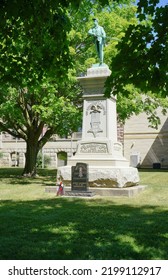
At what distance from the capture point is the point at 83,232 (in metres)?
6.75

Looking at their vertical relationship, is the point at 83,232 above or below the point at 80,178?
below

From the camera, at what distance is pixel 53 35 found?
7.11m

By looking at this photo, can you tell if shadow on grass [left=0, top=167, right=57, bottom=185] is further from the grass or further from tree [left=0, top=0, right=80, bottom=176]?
tree [left=0, top=0, right=80, bottom=176]

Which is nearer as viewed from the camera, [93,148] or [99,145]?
[99,145]

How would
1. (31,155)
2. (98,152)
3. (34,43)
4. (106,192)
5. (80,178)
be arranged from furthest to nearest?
(31,155) → (98,152) → (80,178) → (106,192) → (34,43)

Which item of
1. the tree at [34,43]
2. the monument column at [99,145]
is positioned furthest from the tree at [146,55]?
the monument column at [99,145]

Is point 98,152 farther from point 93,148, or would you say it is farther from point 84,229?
point 84,229

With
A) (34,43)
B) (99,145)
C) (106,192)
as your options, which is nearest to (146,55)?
(34,43)

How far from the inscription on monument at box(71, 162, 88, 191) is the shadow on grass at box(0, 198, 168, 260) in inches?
112

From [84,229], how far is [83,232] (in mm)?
302

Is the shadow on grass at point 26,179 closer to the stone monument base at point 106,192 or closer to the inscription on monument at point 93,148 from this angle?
the inscription on monument at point 93,148

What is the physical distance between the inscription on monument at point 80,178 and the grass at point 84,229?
1571mm

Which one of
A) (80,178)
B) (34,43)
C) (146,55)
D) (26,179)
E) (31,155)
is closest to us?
(146,55)

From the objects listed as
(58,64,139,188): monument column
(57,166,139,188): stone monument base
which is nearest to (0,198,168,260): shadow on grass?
(57,166,139,188): stone monument base
